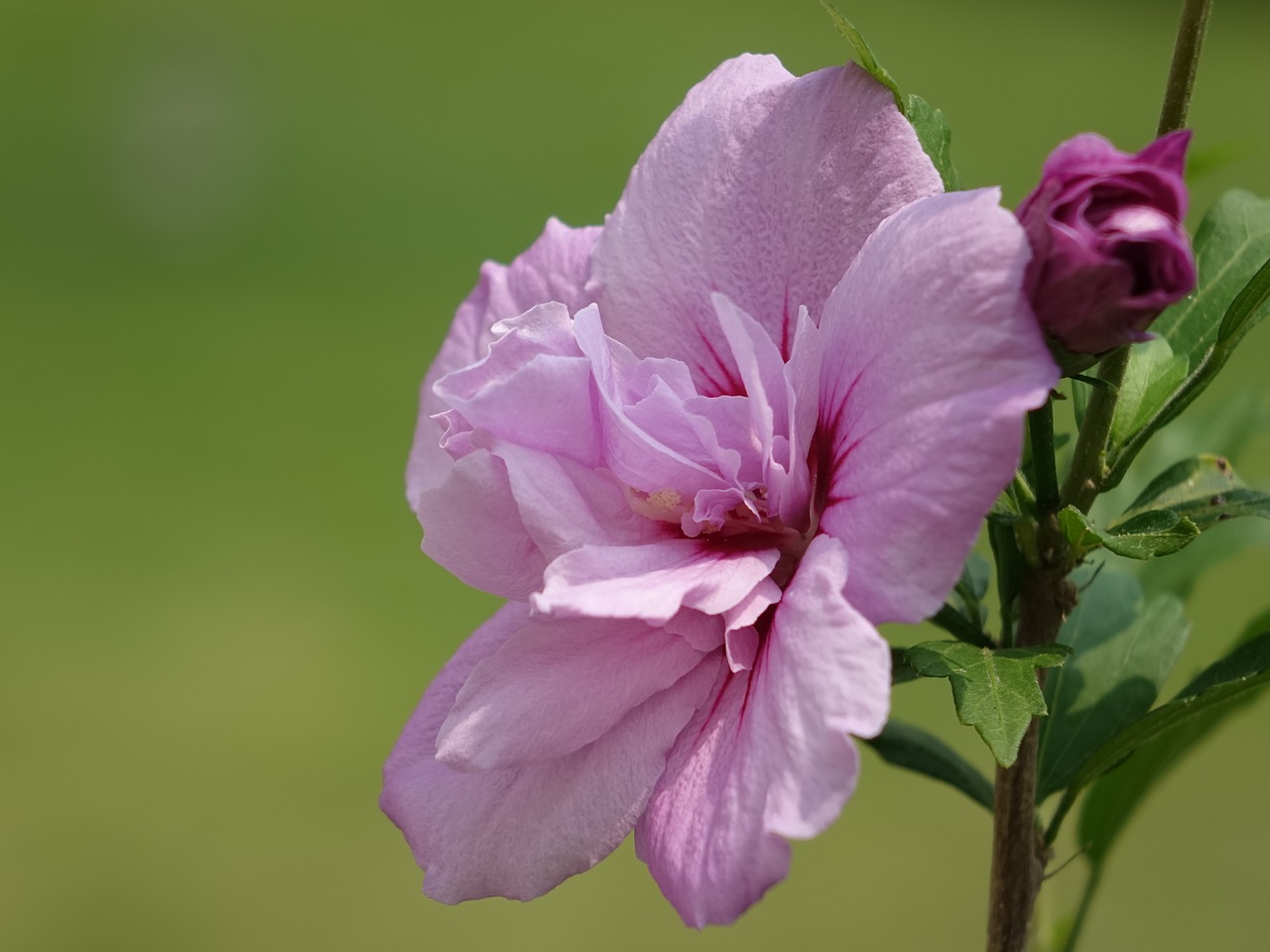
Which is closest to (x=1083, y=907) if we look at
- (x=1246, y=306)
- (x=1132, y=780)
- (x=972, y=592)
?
(x=1132, y=780)

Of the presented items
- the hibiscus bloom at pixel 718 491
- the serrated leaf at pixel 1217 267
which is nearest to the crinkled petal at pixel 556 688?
the hibiscus bloom at pixel 718 491

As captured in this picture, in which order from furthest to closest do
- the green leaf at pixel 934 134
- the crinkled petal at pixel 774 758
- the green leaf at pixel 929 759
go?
the green leaf at pixel 929 759
the green leaf at pixel 934 134
the crinkled petal at pixel 774 758

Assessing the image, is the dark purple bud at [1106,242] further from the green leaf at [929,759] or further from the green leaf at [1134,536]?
the green leaf at [929,759]

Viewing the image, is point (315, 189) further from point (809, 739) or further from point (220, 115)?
point (809, 739)

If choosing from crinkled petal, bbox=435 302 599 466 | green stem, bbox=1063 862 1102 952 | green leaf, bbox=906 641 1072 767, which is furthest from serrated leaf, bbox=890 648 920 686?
green stem, bbox=1063 862 1102 952

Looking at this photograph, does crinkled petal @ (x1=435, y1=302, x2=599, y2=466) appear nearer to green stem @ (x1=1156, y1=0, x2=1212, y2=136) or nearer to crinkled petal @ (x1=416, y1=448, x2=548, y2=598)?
crinkled petal @ (x1=416, y1=448, x2=548, y2=598)
